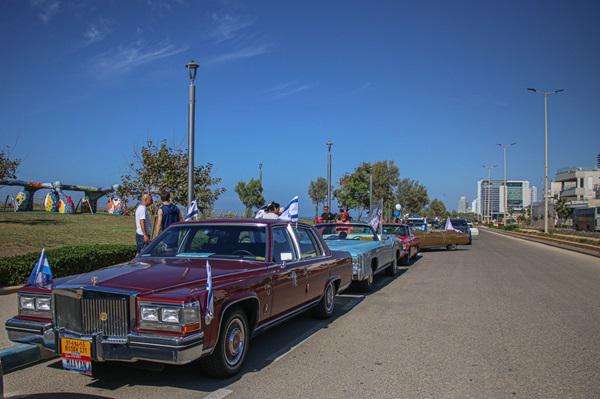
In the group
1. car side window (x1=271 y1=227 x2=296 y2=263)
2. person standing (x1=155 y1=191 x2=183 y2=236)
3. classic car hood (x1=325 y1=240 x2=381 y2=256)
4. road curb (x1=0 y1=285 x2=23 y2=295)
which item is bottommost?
road curb (x1=0 y1=285 x2=23 y2=295)

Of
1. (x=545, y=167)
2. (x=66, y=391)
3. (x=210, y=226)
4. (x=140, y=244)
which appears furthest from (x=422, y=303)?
(x=545, y=167)

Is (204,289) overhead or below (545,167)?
below

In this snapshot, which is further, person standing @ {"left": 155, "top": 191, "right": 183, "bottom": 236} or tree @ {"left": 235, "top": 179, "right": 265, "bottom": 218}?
tree @ {"left": 235, "top": 179, "right": 265, "bottom": 218}

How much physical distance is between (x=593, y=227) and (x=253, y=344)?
62.9 meters

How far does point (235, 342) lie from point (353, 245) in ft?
19.6

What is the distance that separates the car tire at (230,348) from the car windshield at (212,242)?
3.20 ft

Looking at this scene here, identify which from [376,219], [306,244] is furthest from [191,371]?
[376,219]

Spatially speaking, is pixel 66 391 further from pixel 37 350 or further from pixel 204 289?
pixel 204 289

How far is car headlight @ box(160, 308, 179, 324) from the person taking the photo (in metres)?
4.18

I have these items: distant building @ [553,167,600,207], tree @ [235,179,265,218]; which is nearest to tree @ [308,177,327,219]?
tree @ [235,179,265,218]

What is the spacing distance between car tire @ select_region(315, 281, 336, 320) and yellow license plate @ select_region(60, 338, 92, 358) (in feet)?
12.5

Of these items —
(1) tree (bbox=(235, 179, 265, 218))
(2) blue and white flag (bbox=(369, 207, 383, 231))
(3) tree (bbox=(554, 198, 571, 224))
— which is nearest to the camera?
(2) blue and white flag (bbox=(369, 207, 383, 231))

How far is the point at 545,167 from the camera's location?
126ft

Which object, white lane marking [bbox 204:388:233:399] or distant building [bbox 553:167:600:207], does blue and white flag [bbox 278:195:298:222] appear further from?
distant building [bbox 553:167:600:207]
